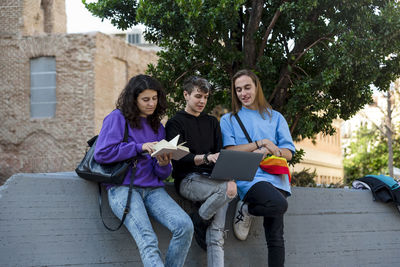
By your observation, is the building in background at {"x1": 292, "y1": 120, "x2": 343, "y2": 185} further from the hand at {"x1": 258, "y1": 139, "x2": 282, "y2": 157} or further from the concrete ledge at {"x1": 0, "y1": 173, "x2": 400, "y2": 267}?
the hand at {"x1": 258, "y1": 139, "x2": 282, "y2": 157}

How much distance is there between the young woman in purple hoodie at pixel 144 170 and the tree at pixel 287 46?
3.88 metres

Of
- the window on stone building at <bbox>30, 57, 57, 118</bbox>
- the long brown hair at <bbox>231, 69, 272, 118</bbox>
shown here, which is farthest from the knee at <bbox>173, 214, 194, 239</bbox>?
the window on stone building at <bbox>30, 57, 57, 118</bbox>

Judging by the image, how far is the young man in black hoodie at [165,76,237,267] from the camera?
498 cm

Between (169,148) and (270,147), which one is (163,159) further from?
(270,147)

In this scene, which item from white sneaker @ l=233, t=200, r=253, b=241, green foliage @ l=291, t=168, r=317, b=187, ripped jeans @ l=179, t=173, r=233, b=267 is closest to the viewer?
ripped jeans @ l=179, t=173, r=233, b=267

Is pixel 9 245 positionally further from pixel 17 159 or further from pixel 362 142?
pixel 362 142

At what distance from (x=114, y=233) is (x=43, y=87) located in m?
23.7

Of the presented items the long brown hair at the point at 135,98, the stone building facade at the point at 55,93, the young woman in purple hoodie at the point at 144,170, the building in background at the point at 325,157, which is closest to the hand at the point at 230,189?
the young woman in purple hoodie at the point at 144,170

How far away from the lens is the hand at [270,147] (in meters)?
5.41

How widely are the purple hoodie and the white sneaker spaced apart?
1.17m

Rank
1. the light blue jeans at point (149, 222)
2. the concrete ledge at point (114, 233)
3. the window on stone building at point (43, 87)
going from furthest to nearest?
1. the window on stone building at point (43, 87)
2. the concrete ledge at point (114, 233)
3. the light blue jeans at point (149, 222)

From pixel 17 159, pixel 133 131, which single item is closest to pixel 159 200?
pixel 133 131

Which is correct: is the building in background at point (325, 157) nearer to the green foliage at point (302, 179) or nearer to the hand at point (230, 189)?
the green foliage at point (302, 179)

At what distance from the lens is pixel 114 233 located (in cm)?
531
